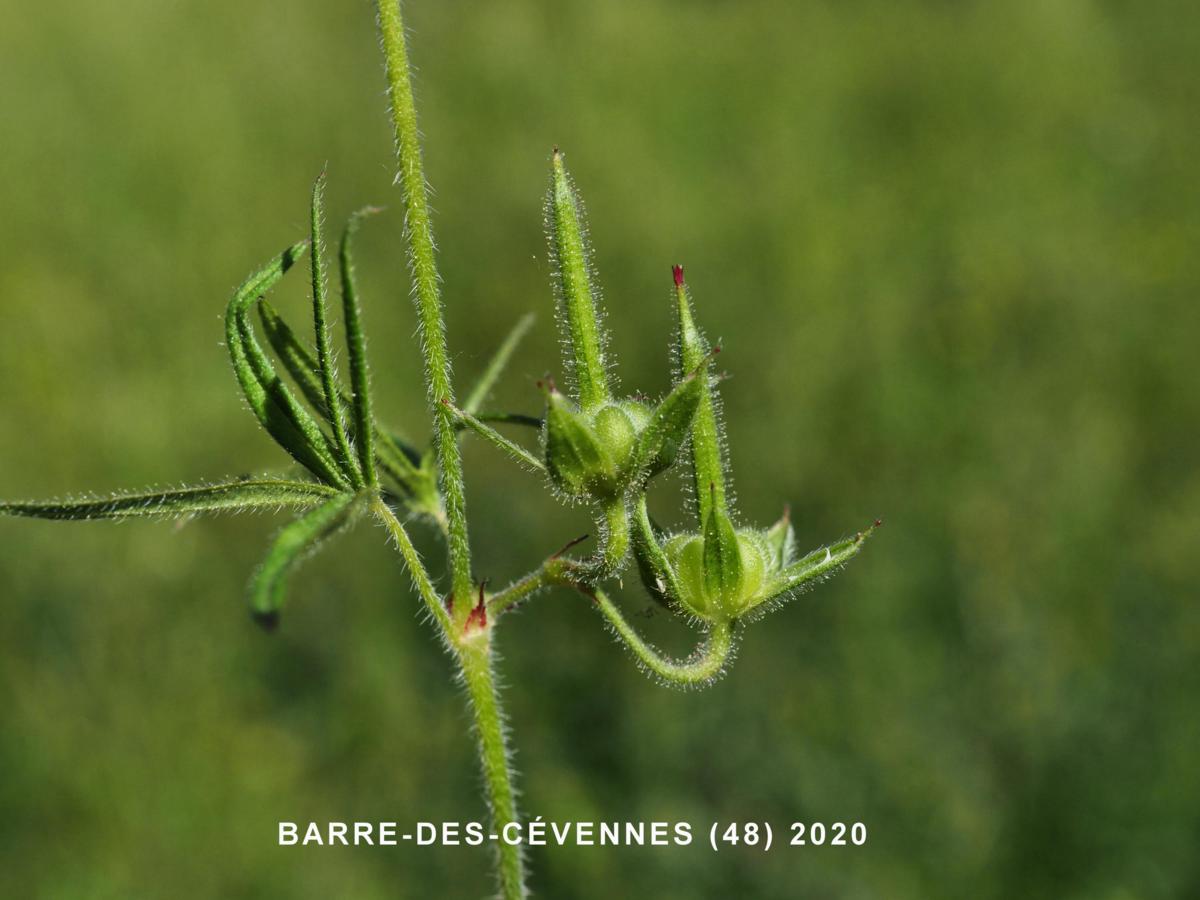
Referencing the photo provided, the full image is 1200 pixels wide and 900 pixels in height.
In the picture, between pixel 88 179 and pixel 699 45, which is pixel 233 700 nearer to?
pixel 88 179

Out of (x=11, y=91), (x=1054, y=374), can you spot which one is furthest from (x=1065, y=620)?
(x=11, y=91)

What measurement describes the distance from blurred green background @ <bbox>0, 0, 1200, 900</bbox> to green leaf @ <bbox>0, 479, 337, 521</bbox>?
1452 millimetres

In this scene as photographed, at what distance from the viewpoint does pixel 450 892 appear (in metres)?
4.28

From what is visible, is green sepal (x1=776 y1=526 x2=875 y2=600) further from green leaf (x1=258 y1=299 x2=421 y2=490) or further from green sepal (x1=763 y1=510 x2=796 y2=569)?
green leaf (x1=258 y1=299 x2=421 y2=490)

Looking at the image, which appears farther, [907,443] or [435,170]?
[435,170]

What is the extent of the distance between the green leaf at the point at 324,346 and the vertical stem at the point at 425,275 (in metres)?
0.12

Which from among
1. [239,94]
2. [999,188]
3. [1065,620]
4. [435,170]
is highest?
[239,94]

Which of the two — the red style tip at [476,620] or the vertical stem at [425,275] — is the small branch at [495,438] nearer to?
the vertical stem at [425,275]

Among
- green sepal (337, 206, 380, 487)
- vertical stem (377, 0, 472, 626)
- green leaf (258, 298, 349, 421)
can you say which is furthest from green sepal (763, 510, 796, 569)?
green leaf (258, 298, 349, 421)

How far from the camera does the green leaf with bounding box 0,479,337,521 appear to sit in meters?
1.66

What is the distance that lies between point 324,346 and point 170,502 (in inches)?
12.0

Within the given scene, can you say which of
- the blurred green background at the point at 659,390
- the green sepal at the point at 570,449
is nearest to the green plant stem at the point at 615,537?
the green sepal at the point at 570,449

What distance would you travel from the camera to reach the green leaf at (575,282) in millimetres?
1690

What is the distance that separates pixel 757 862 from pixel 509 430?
245 centimetres
